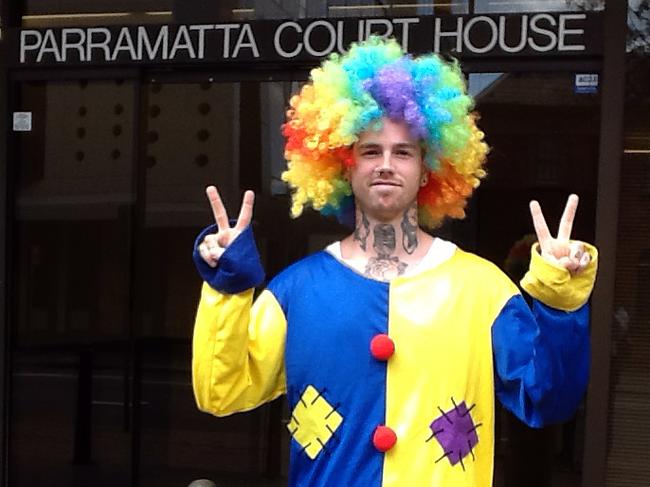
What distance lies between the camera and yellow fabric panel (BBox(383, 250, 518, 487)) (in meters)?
2.37

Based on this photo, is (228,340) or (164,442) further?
(164,442)

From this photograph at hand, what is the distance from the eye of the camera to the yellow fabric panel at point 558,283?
2174 mm

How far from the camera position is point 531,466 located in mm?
5090

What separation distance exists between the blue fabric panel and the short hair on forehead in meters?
0.28

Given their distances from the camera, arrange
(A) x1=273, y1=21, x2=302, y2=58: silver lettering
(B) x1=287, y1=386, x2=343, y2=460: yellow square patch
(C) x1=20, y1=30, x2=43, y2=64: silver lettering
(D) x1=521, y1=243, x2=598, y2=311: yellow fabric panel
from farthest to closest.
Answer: (C) x1=20, y1=30, x2=43, y2=64: silver lettering, (A) x1=273, y1=21, x2=302, y2=58: silver lettering, (B) x1=287, y1=386, x2=343, y2=460: yellow square patch, (D) x1=521, y1=243, x2=598, y2=311: yellow fabric panel

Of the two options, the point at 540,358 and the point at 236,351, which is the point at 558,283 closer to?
the point at 540,358

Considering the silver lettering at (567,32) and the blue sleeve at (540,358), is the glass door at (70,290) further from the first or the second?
the blue sleeve at (540,358)

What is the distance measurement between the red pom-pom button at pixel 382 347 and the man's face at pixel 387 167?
0.32 m

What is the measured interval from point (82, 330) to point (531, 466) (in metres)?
2.64

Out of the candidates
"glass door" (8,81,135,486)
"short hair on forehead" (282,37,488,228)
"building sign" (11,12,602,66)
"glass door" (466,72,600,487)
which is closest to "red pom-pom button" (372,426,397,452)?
"short hair on forehead" (282,37,488,228)

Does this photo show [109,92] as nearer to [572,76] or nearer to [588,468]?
[572,76]

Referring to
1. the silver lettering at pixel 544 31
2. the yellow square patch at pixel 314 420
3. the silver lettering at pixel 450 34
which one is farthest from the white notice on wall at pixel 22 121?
the yellow square patch at pixel 314 420

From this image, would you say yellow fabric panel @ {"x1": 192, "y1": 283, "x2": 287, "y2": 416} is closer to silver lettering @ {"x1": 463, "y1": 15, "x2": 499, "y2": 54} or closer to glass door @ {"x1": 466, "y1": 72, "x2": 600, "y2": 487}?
glass door @ {"x1": 466, "y1": 72, "x2": 600, "y2": 487}

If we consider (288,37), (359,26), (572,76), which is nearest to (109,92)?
(288,37)
